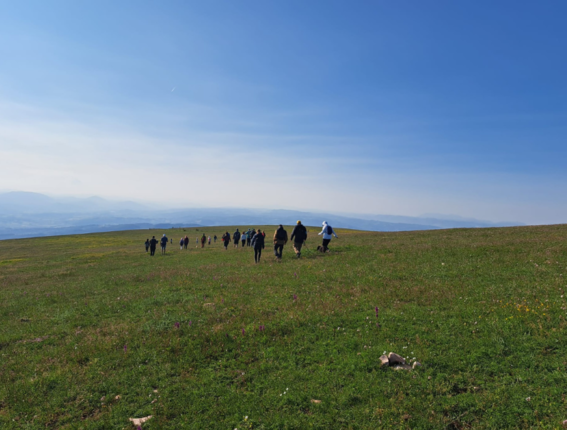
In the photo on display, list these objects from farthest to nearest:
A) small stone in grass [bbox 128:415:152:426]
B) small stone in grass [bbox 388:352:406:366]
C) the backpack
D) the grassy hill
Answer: the backpack, small stone in grass [bbox 388:352:406:366], small stone in grass [bbox 128:415:152:426], the grassy hill

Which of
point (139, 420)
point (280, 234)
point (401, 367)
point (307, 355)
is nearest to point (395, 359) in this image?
point (401, 367)

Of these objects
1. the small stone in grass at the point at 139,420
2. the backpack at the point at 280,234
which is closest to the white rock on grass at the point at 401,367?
the small stone in grass at the point at 139,420

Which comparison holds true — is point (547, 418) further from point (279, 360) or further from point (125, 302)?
point (125, 302)

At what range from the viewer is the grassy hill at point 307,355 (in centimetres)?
680

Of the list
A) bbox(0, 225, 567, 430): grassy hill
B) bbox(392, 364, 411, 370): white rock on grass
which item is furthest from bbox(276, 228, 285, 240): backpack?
bbox(392, 364, 411, 370): white rock on grass

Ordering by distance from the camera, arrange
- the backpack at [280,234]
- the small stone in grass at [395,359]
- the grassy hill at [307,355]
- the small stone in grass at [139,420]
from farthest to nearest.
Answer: the backpack at [280,234], the small stone in grass at [395,359], the small stone in grass at [139,420], the grassy hill at [307,355]

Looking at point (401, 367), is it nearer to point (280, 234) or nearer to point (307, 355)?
point (307, 355)

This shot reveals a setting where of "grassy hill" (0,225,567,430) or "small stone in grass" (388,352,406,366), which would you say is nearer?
"grassy hill" (0,225,567,430)

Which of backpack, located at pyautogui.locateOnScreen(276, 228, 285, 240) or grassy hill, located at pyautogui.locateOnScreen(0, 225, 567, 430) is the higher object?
backpack, located at pyautogui.locateOnScreen(276, 228, 285, 240)

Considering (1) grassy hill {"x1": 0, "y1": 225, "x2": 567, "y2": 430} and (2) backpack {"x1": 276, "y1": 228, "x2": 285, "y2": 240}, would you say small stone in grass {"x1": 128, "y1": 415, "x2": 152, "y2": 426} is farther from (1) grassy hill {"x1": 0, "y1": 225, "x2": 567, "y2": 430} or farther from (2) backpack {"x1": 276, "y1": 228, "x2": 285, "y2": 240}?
(2) backpack {"x1": 276, "y1": 228, "x2": 285, "y2": 240}

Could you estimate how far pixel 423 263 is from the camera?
20.0 m

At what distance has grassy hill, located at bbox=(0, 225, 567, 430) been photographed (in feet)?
22.3

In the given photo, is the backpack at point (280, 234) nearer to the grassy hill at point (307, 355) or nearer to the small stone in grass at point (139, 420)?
the grassy hill at point (307, 355)

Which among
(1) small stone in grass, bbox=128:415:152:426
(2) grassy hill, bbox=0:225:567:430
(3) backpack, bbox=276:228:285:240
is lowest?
(1) small stone in grass, bbox=128:415:152:426
